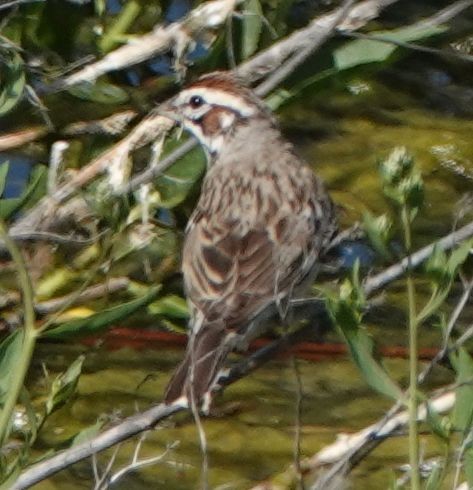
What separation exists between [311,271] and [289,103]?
2.98 ft

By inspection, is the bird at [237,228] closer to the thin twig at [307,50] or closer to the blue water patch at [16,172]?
the thin twig at [307,50]

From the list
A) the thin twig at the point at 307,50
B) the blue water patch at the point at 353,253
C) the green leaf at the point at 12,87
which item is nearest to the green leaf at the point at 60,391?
the green leaf at the point at 12,87

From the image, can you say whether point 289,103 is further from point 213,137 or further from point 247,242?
point 247,242

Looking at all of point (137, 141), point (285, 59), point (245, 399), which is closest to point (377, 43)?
point (285, 59)

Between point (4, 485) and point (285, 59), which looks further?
point (285, 59)

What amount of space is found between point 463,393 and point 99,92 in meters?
2.35

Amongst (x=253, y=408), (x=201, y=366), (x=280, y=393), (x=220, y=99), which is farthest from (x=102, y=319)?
(x=220, y=99)

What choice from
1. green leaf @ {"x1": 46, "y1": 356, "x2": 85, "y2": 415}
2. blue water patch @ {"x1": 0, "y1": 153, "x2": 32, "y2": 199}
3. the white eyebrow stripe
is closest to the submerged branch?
green leaf @ {"x1": 46, "y1": 356, "x2": 85, "y2": 415}

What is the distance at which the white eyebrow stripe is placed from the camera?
5.30 meters

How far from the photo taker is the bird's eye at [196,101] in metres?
5.39

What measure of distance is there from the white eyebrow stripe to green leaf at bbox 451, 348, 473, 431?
181 cm

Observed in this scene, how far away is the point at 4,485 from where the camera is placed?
10.8 feet

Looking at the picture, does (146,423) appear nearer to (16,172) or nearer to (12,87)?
(12,87)

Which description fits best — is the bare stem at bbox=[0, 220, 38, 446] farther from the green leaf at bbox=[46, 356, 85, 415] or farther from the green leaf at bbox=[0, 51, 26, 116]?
the green leaf at bbox=[0, 51, 26, 116]
